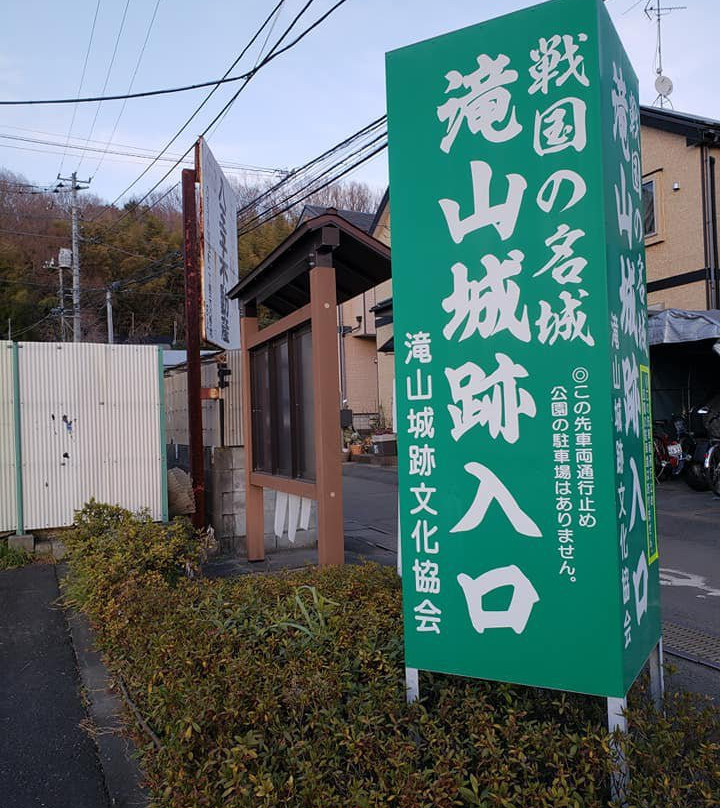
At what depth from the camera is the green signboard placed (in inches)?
106

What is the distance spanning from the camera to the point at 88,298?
3844 centimetres

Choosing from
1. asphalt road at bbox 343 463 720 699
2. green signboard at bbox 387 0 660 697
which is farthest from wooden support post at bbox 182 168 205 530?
green signboard at bbox 387 0 660 697

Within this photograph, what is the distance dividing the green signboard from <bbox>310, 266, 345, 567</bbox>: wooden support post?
105 inches

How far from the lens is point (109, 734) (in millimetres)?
3799

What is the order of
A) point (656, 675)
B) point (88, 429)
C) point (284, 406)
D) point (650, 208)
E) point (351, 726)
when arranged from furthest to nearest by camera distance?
1. point (650, 208)
2. point (88, 429)
3. point (284, 406)
4. point (656, 675)
5. point (351, 726)

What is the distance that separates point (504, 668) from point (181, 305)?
41558 mm

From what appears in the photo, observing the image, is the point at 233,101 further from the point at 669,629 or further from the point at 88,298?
the point at 88,298

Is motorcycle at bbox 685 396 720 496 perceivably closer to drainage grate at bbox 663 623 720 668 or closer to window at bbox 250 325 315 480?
drainage grate at bbox 663 623 720 668

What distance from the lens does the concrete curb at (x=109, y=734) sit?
3195 millimetres

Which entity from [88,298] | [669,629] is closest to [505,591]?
[669,629]

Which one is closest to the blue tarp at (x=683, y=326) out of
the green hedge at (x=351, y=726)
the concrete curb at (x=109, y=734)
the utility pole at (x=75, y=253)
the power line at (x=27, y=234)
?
the green hedge at (x=351, y=726)

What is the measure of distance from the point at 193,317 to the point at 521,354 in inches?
217

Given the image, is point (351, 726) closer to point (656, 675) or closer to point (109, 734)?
point (656, 675)

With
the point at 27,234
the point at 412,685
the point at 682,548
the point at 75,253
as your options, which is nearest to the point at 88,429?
the point at 412,685
